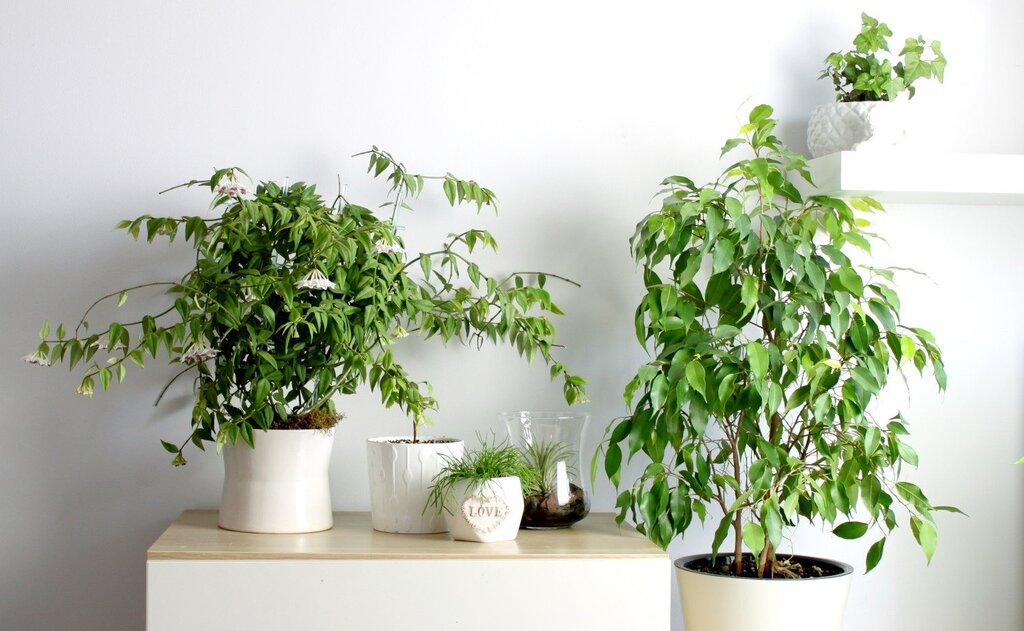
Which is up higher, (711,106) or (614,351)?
(711,106)

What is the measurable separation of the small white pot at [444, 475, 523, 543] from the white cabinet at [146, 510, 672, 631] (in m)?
0.03

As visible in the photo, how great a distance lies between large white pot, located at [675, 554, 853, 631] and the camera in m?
1.51

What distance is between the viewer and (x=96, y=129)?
176 cm

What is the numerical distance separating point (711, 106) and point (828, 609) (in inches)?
35.9

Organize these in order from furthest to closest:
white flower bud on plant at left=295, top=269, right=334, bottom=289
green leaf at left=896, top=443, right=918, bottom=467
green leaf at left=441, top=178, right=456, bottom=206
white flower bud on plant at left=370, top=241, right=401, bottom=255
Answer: green leaf at left=441, top=178, right=456, bottom=206
green leaf at left=896, top=443, right=918, bottom=467
white flower bud on plant at left=370, top=241, right=401, bottom=255
white flower bud on plant at left=295, top=269, right=334, bottom=289

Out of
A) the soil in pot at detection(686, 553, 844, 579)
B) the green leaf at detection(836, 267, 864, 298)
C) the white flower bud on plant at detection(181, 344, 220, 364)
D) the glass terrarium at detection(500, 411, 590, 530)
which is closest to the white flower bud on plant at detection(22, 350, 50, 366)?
the white flower bud on plant at detection(181, 344, 220, 364)

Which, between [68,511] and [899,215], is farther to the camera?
[899,215]

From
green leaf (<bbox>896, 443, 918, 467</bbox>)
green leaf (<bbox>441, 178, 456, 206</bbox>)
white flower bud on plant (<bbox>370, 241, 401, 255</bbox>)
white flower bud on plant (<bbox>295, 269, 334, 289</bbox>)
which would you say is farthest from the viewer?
green leaf (<bbox>441, 178, 456, 206</bbox>)

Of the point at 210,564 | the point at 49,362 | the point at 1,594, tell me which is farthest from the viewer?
the point at 1,594

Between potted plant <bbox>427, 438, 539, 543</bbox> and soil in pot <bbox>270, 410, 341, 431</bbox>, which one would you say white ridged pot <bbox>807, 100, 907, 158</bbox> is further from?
soil in pot <bbox>270, 410, 341, 431</bbox>

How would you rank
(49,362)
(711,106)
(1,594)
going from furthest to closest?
1. (711,106)
2. (1,594)
3. (49,362)

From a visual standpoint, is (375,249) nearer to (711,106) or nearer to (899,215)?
(711,106)

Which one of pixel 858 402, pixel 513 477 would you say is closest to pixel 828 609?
pixel 858 402

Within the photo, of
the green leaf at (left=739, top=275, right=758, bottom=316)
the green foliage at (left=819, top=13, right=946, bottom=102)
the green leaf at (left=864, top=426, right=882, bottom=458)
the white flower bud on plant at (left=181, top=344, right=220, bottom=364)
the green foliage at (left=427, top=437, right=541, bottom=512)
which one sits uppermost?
the green foliage at (left=819, top=13, right=946, bottom=102)
